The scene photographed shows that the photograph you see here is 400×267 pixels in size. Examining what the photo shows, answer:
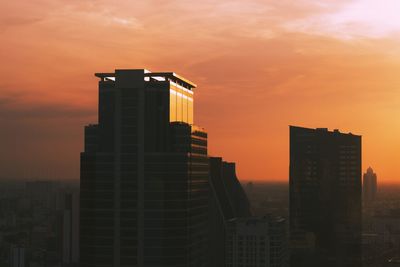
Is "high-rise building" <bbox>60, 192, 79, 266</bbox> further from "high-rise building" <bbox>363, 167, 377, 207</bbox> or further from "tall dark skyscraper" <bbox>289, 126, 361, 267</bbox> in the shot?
"high-rise building" <bbox>363, 167, 377, 207</bbox>

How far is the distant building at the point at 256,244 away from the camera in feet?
297

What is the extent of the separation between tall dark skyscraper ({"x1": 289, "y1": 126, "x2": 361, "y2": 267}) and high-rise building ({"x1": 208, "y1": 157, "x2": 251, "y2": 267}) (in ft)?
88.7

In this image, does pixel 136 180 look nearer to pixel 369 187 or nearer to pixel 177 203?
pixel 177 203

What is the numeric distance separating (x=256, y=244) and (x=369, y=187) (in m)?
67.0

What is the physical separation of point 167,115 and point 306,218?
7549cm

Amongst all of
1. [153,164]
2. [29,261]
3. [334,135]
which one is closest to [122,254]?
[153,164]

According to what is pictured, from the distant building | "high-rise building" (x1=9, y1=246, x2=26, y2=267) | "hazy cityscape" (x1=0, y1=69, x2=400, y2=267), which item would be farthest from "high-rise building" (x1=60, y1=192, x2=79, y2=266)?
the distant building

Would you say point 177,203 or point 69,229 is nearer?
point 177,203

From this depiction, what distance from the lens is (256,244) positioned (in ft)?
300

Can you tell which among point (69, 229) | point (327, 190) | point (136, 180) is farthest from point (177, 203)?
point (327, 190)

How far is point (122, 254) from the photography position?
5728cm

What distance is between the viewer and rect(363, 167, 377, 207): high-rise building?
141 metres

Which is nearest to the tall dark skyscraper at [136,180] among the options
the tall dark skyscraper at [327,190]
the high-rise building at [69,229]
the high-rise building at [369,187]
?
the high-rise building at [69,229]

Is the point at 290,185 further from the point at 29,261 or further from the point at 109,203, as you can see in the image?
the point at 109,203
